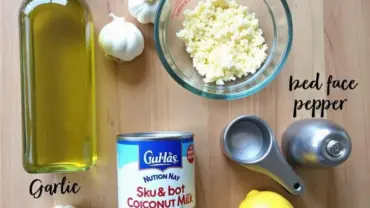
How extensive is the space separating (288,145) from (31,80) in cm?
42

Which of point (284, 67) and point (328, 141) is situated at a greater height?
point (284, 67)

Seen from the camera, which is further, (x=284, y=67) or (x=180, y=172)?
(x=284, y=67)

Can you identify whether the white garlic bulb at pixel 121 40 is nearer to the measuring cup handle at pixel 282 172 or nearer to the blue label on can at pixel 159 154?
the blue label on can at pixel 159 154

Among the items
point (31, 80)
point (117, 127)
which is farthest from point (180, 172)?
point (31, 80)

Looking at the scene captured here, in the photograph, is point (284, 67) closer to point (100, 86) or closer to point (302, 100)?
point (302, 100)

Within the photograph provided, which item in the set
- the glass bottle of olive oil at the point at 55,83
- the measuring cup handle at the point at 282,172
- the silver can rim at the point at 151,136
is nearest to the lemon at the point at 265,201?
the measuring cup handle at the point at 282,172

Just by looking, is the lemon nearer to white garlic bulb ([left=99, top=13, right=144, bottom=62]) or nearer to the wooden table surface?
the wooden table surface

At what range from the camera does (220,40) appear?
74 cm

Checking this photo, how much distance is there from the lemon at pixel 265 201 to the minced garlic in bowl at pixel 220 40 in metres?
0.19

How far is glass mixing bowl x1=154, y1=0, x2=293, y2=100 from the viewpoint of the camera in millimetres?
733

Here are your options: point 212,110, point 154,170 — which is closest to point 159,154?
point 154,170

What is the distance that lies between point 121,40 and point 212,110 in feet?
0.63

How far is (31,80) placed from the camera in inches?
27.3

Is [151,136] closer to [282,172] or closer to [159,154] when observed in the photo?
[159,154]
